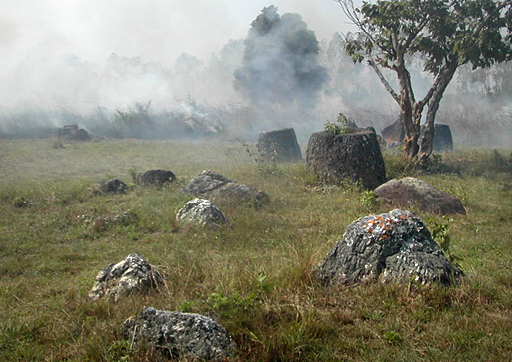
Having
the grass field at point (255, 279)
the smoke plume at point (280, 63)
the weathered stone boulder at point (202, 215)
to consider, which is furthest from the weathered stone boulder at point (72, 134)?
the weathered stone boulder at point (202, 215)

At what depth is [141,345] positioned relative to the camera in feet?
10.1

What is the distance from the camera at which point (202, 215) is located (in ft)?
24.7

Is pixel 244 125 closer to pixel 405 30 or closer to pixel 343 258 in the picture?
pixel 405 30

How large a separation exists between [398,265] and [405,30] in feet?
36.7

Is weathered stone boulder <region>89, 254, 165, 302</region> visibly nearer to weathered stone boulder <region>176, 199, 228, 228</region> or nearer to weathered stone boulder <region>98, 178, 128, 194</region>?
weathered stone boulder <region>176, 199, 228, 228</region>

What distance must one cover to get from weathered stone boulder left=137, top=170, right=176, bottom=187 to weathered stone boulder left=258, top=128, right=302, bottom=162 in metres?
6.02

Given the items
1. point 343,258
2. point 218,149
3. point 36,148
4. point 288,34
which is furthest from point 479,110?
point 343,258

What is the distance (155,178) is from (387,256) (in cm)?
782

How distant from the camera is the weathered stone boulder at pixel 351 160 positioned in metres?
10.8

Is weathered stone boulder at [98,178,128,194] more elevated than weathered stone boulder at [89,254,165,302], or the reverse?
weathered stone boulder at [98,178,128,194]

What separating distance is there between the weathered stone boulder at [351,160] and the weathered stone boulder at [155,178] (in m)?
3.35

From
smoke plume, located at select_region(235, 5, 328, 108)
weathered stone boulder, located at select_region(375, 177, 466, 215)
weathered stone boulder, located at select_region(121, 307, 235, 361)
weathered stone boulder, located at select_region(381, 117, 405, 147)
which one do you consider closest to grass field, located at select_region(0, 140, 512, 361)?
weathered stone boulder, located at select_region(121, 307, 235, 361)

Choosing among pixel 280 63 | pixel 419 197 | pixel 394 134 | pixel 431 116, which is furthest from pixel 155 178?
pixel 280 63

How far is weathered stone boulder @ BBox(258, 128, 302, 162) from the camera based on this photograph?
56.6ft
